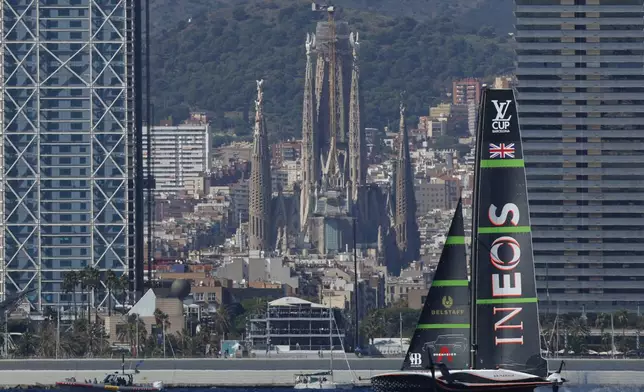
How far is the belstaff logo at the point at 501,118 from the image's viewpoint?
185ft

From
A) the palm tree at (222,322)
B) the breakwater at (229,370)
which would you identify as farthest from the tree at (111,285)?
the breakwater at (229,370)

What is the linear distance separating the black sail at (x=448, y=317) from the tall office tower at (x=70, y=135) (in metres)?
133

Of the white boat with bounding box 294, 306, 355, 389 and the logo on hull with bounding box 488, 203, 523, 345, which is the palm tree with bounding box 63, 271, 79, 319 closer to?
the white boat with bounding box 294, 306, 355, 389

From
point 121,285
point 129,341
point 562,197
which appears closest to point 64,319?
point 121,285

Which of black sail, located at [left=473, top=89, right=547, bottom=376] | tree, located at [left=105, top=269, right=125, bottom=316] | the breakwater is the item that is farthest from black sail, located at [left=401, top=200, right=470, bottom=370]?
tree, located at [left=105, top=269, right=125, bottom=316]

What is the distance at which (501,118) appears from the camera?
185ft

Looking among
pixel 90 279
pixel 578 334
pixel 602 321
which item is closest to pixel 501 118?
pixel 578 334

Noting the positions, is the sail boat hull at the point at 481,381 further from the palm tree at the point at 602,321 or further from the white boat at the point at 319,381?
the palm tree at the point at 602,321

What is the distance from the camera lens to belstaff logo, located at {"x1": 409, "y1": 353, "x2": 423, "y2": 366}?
60.1 meters

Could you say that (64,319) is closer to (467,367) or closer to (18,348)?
(18,348)

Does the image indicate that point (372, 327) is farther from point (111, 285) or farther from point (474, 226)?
point (474, 226)

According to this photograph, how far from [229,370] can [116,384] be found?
16.2 meters

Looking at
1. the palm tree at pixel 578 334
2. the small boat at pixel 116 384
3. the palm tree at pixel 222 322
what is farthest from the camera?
the palm tree at pixel 222 322

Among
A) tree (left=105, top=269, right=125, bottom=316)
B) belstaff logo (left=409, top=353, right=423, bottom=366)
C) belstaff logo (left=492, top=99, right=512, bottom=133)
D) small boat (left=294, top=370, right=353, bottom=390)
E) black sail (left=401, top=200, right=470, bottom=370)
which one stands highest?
belstaff logo (left=492, top=99, right=512, bottom=133)
